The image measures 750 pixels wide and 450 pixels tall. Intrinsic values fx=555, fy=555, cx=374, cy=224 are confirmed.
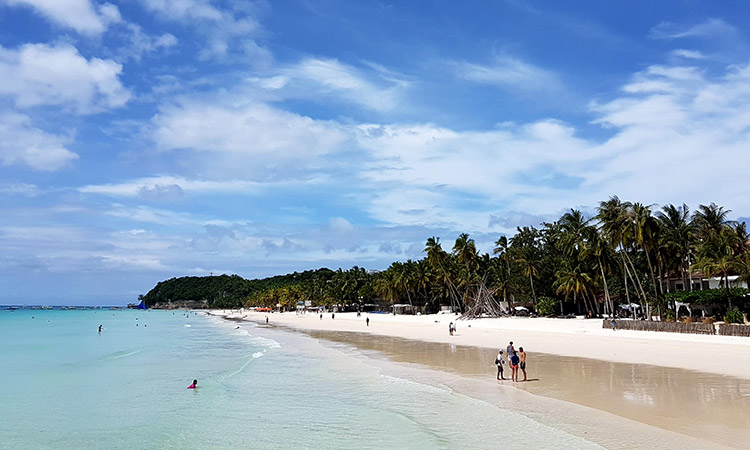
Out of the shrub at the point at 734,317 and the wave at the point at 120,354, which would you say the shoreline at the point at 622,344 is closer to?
the shrub at the point at 734,317

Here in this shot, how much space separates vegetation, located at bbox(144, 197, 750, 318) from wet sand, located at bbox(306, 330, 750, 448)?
23.1 m

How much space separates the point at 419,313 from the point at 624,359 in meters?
68.5

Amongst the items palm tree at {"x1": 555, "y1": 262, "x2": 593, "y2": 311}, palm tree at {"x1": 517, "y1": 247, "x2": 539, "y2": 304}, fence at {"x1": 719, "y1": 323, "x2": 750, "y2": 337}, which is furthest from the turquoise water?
palm tree at {"x1": 517, "y1": 247, "x2": 539, "y2": 304}

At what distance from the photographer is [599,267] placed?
63469 millimetres

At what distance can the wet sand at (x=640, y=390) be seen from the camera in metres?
14.0

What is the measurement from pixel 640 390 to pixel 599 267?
47145 mm

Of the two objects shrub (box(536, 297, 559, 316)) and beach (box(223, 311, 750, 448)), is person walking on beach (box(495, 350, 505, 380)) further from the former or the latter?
shrub (box(536, 297, 559, 316))

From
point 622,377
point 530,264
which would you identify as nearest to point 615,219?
point 530,264

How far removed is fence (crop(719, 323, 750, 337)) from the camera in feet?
106

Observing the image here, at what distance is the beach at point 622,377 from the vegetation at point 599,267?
10.5m

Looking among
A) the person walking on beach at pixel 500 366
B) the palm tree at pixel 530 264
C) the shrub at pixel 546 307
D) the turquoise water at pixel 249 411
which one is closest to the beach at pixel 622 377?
→ the person walking on beach at pixel 500 366

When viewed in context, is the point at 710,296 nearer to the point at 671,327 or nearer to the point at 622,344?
the point at 671,327

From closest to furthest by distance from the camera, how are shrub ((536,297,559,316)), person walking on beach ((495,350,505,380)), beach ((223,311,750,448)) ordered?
beach ((223,311,750,448))
person walking on beach ((495,350,505,380))
shrub ((536,297,559,316))

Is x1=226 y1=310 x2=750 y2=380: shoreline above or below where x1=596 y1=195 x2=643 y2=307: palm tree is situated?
below
